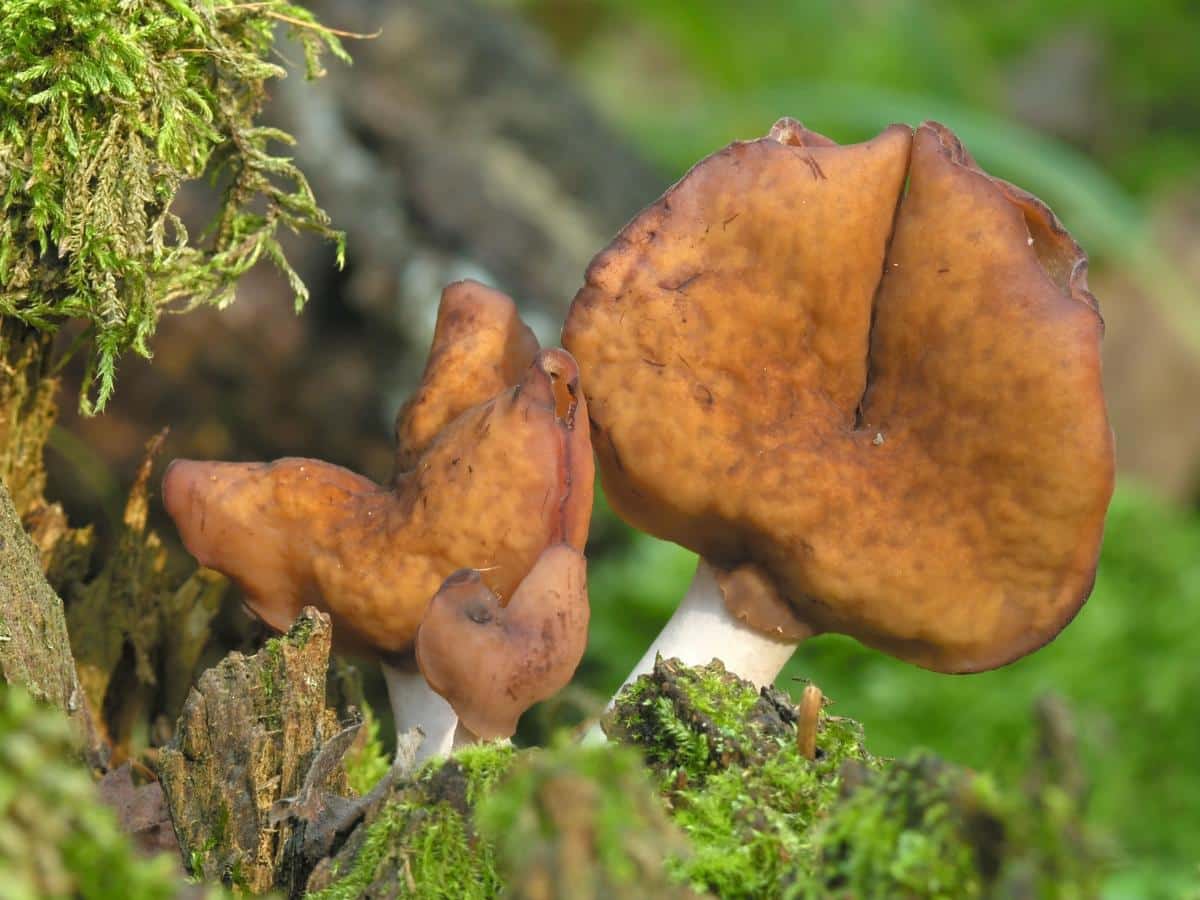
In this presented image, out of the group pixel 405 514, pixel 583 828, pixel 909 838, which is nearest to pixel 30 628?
pixel 405 514

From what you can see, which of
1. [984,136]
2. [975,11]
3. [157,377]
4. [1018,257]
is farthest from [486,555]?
[975,11]

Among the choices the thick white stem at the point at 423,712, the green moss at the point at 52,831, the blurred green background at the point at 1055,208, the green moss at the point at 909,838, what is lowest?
the blurred green background at the point at 1055,208

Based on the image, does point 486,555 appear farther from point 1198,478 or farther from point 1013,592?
point 1198,478

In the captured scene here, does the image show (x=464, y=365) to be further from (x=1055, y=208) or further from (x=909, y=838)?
(x=1055, y=208)

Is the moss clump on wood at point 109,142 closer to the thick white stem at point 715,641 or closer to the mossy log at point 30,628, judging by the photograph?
the mossy log at point 30,628

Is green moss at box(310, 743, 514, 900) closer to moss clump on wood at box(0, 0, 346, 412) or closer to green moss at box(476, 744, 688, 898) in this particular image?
green moss at box(476, 744, 688, 898)

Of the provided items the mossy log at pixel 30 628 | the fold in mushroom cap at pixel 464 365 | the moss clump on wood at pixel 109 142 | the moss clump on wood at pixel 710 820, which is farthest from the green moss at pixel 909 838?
the moss clump on wood at pixel 109 142

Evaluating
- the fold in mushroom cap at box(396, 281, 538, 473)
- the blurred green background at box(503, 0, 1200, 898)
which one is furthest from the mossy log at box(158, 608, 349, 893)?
the blurred green background at box(503, 0, 1200, 898)
